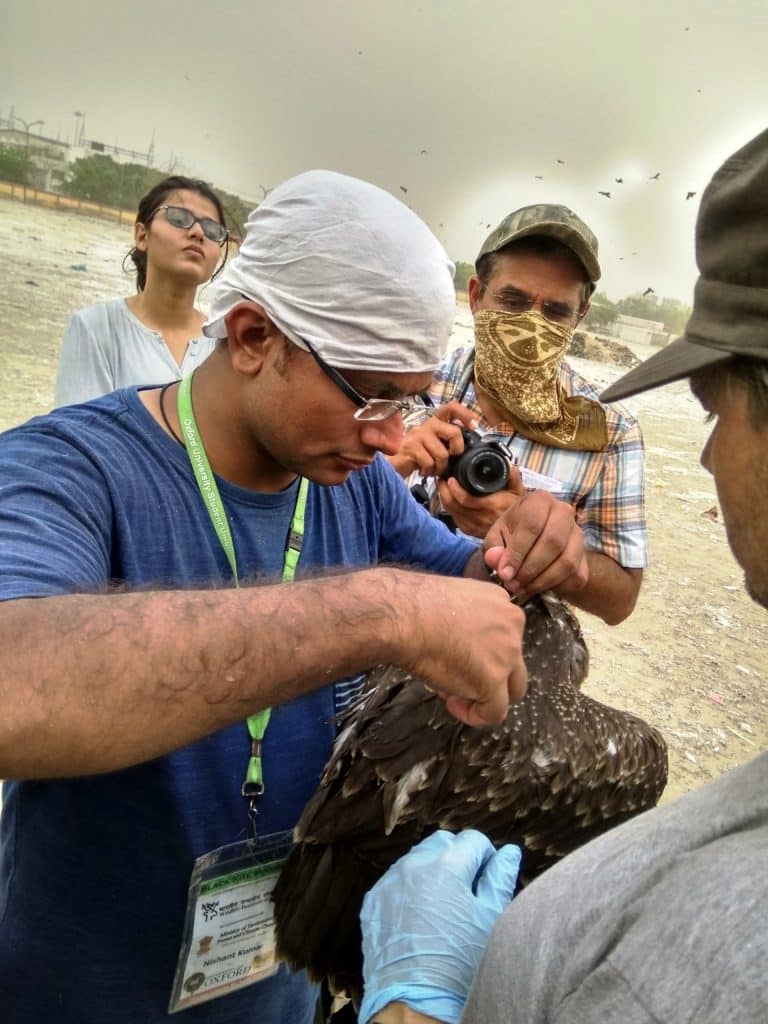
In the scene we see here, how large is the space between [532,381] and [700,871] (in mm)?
2787

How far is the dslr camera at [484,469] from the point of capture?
2.46 m

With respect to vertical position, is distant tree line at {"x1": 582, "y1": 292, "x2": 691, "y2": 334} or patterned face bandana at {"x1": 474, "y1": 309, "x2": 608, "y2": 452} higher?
distant tree line at {"x1": 582, "y1": 292, "x2": 691, "y2": 334}

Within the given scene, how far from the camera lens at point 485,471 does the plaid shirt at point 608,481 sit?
3.04 ft

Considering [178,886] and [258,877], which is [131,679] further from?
[258,877]

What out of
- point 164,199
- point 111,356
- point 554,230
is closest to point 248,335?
point 554,230

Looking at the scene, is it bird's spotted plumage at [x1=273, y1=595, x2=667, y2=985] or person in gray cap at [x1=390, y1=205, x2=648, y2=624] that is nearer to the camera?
bird's spotted plumage at [x1=273, y1=595, x2=667, y2=985]

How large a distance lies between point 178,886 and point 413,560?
45.3 inches

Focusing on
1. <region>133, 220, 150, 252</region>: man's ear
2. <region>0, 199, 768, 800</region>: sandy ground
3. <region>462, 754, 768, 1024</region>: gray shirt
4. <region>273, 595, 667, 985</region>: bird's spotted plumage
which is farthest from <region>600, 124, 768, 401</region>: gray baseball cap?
<region>0, 199, 768, 800</region>: sandy ground

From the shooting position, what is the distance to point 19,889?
5.39ft

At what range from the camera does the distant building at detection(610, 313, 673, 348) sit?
40.3 meters

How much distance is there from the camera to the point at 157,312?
13.6ft

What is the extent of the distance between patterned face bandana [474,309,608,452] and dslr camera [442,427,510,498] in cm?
91

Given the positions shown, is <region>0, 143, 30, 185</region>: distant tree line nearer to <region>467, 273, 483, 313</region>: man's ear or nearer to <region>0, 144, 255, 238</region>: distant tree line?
<region>0, 144, 255, 238</region>: distant tree line

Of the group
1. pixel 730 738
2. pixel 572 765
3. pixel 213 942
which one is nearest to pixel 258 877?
pixel 213 942
